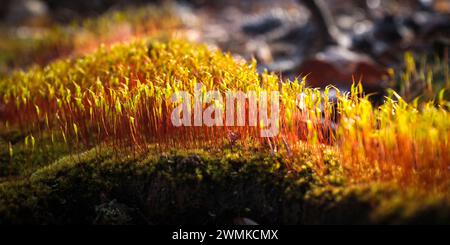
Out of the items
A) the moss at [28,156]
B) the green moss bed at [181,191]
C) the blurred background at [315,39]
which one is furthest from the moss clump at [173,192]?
the blurred background at [315,39]

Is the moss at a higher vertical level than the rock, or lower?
higher

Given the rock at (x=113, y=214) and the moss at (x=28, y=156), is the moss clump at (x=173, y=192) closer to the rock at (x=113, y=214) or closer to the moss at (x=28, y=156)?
the rock at (x=113, y=214)

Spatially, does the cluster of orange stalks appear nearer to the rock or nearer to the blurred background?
the rock

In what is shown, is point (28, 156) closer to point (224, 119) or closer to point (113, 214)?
point (113, 214)

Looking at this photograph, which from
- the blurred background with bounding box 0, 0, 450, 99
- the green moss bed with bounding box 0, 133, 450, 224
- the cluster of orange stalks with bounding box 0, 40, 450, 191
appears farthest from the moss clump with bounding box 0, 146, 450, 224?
the blurred background with bounding box 0, 0, 450, 99

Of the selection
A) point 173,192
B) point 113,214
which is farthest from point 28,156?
point 173,192
